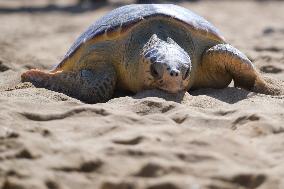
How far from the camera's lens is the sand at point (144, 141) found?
224 centimetres

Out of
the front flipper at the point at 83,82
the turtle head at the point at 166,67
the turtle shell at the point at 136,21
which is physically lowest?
the front flipper at the point at 83,82

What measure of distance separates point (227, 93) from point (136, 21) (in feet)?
2.79

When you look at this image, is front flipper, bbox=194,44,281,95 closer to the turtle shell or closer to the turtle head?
the turtle shell

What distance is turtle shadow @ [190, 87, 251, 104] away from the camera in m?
3.67

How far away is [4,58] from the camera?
5.41 m

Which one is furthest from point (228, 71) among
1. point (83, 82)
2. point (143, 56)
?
point (83, 82)

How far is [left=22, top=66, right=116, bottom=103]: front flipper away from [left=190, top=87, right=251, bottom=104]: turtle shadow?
2.07ft

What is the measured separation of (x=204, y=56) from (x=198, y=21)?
0.95 ft

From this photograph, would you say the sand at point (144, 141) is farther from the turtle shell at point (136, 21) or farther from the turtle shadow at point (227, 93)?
the turtle shell at point (136, 21)

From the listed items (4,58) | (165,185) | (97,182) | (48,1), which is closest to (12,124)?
(97,182)

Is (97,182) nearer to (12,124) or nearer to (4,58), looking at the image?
(12,124)

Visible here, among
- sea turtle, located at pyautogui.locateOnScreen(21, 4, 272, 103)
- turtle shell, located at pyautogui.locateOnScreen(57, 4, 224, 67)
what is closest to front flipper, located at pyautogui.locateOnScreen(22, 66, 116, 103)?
sea turtle, located at pyautogui.locateOnScreen(21, 4, 272, 103)

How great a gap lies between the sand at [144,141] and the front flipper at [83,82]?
0.14 meters

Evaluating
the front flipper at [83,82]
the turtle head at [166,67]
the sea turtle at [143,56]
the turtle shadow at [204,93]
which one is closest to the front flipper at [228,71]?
the sea turtle at [143,56]
